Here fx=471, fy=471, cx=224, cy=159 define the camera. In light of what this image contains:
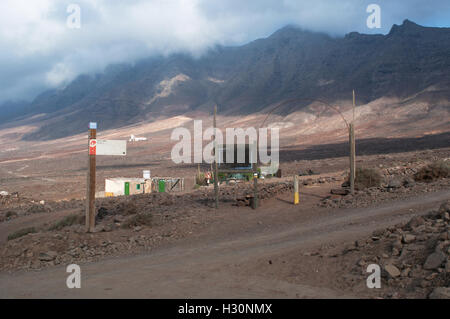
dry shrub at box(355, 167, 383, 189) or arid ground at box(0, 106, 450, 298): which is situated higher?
dry shrub at box(355, 167, 383, 189)

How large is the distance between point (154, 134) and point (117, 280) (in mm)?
113802

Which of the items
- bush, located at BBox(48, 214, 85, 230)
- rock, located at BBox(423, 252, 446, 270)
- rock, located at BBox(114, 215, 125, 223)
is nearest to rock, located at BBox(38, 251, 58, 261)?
rock, located at BBox(114, 215, 125, 223)

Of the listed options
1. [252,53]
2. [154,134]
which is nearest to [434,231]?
[154,134]

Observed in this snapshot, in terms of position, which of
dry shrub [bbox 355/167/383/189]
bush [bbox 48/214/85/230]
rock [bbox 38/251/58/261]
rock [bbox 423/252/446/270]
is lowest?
rock [bbox 38/251/58/261]

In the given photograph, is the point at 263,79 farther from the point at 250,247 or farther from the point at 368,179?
the point at 250,247

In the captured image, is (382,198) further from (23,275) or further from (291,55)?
(291,55)

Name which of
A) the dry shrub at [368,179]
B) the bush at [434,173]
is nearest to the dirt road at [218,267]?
the dry shrub at [368,179]

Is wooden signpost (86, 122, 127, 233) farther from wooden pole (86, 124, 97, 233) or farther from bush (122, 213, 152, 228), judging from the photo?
bush (122, 213, 152, 228)

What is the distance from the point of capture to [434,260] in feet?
20.4

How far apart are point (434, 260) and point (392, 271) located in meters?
0.55

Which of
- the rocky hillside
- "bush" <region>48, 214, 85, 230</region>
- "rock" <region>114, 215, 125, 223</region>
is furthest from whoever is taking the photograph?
the rocky hillside

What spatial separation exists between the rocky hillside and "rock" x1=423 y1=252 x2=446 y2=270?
88.8 metres

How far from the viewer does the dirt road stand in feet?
21.5

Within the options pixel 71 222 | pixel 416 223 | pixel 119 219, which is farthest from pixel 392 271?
pixel 71 222
